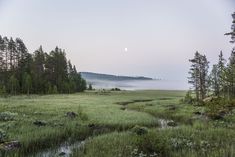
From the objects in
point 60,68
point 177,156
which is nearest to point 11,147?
point 177,156

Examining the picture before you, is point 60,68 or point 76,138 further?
point 60,68

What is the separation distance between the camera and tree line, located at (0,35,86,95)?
73250mm

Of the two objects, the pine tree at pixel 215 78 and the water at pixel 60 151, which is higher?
the pine tree at pixel 215 78

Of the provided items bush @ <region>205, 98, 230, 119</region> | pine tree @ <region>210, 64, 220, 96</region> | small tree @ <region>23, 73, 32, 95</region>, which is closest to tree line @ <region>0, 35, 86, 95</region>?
small tree @ <region>23, 73, 32, 95</region>

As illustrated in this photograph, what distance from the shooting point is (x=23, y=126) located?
1719cm

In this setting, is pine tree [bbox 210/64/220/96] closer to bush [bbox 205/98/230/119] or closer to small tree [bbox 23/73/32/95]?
bush [bbox 205/98/230/119]

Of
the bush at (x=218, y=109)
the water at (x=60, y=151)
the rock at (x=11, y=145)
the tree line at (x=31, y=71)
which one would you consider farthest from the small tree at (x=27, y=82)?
the rock at (x=11, y=145)

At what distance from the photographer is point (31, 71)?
78000 mm

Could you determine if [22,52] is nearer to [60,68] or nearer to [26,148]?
[60,68]

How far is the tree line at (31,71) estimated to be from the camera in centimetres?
7325

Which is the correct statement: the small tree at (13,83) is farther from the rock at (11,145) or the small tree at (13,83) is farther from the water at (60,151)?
the rock at (11,145)

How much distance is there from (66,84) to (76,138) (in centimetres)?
7177

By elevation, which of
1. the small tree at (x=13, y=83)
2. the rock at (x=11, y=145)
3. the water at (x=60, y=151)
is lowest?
the water at (x=60, y=151)

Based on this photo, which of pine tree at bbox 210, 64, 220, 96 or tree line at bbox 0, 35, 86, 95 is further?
tree line at bbox 0, 35, 86, 95
